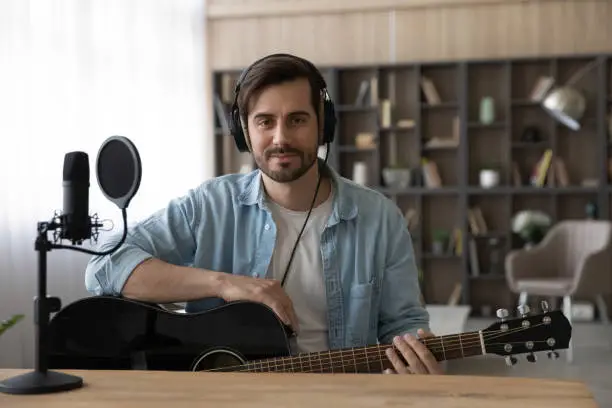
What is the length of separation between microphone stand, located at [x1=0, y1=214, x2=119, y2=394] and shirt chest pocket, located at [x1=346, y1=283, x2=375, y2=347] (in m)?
0.91

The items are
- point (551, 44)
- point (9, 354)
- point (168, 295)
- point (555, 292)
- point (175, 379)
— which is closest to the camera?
point (175, 379)

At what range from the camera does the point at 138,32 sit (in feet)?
22.8

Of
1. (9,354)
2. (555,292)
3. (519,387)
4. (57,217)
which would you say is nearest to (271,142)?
(57,217)

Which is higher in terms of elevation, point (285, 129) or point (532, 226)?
point (285, 129)

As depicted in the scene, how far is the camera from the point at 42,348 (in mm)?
1448

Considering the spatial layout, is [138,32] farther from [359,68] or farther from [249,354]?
[249,354]

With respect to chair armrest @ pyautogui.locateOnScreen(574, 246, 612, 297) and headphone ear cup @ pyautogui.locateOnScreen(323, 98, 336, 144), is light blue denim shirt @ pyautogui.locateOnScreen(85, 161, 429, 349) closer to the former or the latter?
headphone ear cup @ pyautogui.locateOnScreen(323, 98, 336, 144)

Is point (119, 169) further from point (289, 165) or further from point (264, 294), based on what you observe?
point (289, 165)

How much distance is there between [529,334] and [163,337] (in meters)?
0.82

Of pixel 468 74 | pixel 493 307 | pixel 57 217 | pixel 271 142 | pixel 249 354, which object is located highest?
pixel 468 74

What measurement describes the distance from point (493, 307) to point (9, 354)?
14.3 ft

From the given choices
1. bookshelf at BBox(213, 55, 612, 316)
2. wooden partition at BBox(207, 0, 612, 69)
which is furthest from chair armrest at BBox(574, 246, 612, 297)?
wooden partition at BBox(207, 0, 612, 69)

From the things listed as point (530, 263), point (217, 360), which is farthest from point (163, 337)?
point (530, 263)

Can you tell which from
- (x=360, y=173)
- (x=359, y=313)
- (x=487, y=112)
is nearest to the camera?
(x=359, y=313)
